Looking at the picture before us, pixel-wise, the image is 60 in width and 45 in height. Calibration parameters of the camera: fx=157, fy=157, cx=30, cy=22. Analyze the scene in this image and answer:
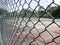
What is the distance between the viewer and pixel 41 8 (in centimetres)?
67

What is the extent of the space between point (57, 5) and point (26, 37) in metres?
0.43

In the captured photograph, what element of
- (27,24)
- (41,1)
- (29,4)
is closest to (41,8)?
(41,1)

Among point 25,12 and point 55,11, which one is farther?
point 25,12

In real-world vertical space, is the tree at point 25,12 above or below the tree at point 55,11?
below

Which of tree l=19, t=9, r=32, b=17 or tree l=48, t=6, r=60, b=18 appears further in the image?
tree l=19, t=9, r=32, b=17

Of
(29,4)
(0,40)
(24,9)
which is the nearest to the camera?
(29,4)

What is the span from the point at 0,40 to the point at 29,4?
137cm

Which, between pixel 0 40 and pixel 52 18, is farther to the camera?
pixel 0 40

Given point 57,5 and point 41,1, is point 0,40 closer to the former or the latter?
point 41,1

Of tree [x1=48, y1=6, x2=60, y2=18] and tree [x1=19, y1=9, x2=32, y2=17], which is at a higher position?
tree [x1=48, y1=6, x2=60, y2=18]

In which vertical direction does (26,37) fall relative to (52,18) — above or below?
below

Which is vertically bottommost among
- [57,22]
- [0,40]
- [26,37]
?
[0,40]

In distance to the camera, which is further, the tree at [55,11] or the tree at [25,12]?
the tree at [25,12]

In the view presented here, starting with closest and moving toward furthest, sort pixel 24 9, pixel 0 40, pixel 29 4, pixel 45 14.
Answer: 1. pixel 45 14
2. pixel 29 4
3. pixel 24 9
4. pixel 0 40
